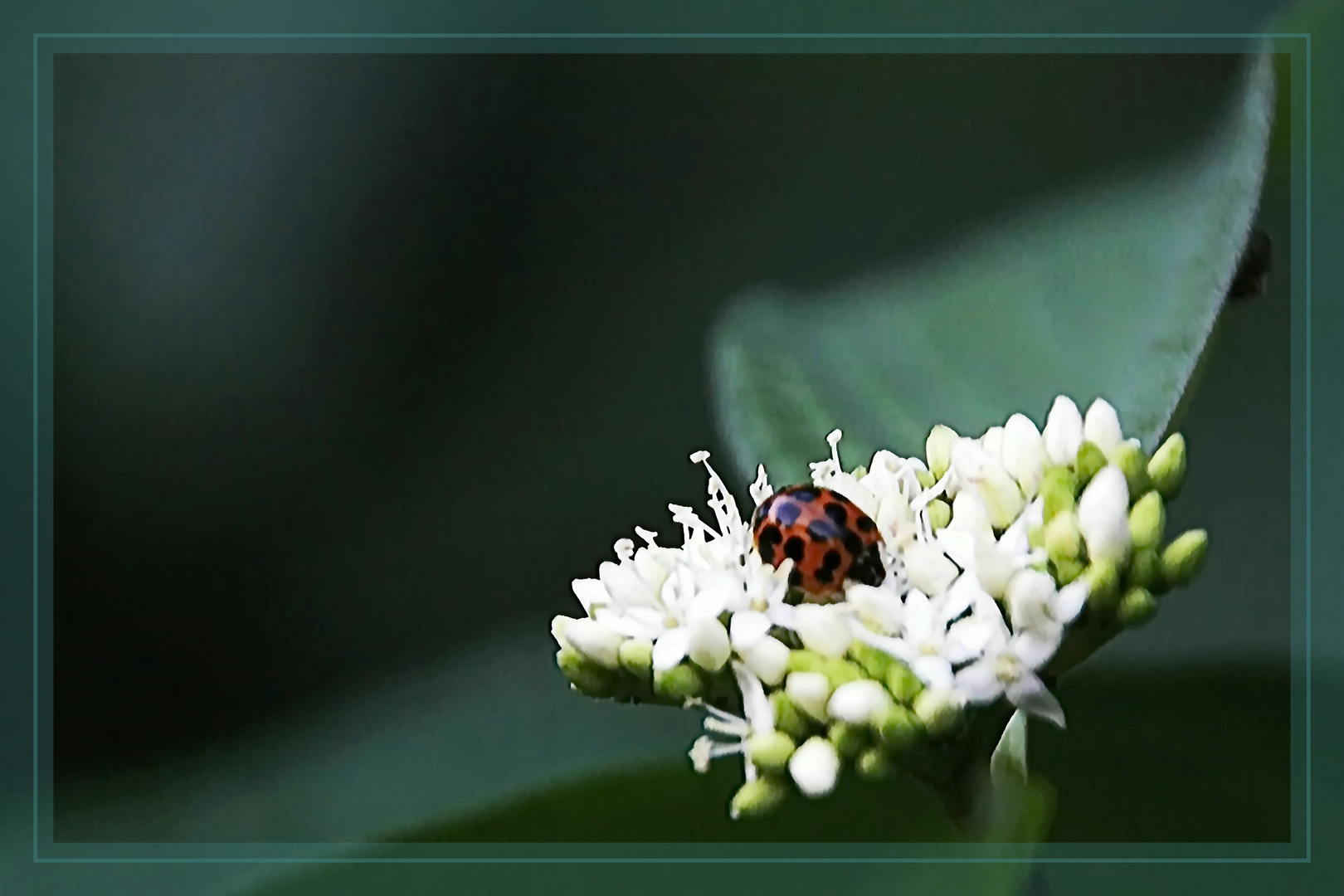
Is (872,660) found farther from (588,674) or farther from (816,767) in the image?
(588,674)

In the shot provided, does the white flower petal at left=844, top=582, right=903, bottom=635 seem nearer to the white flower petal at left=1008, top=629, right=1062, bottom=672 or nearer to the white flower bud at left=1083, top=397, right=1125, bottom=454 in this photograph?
the white flower petal at left=1008, top=629, right=1062, bottom=672

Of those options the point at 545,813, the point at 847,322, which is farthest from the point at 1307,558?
the point at 545,813

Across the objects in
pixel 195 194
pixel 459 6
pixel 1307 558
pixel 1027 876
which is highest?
pixel 459 6

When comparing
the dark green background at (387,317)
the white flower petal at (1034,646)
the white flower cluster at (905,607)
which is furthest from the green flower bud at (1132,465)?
the dark green background at (387,317)

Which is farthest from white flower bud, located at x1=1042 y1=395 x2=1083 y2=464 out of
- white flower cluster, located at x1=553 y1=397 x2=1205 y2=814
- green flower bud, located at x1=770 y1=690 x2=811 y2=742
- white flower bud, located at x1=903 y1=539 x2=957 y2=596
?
green flower bud, located at x1=770 y1=690 x2=811 y2=742

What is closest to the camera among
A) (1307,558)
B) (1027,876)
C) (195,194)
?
(1027,876)

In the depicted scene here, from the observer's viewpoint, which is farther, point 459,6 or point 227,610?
point 227,610

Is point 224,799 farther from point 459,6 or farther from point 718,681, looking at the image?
point 459,6

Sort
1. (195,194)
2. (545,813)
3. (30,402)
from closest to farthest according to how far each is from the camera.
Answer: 1. (545,813)
2. (30,402)
3. (195,194)
